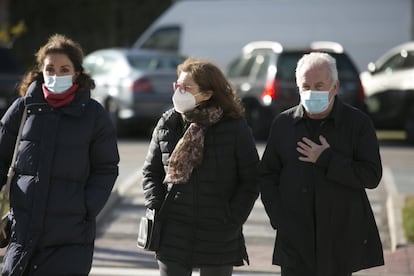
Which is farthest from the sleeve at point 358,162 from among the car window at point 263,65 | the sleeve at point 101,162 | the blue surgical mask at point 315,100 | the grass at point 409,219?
the car window at point 263,65

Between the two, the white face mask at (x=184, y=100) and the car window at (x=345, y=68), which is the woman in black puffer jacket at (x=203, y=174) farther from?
the car window at (x=345, y=68)

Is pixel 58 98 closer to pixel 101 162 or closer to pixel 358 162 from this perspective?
pixel 101 162

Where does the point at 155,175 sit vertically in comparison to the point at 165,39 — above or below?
above

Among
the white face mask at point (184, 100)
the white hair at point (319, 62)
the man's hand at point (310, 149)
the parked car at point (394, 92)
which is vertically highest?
the white hair at point (319, 62)

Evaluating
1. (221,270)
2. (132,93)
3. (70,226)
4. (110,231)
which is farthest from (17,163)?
(132,93)

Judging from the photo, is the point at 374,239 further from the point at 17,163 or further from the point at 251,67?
the point at 251,67

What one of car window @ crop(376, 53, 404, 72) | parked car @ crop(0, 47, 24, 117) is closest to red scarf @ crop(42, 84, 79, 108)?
parked car @ crop(0, 47, 24, 117)

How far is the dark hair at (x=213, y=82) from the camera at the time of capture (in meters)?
5.78

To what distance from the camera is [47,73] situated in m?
5.66

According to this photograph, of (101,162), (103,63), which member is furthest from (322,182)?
(103,63)

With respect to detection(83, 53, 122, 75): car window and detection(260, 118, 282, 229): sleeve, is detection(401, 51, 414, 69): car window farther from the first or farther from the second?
detection(260, 118, 282, 229): sleeve

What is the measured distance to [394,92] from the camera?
18859 mm

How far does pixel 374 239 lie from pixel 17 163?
1.87 meters

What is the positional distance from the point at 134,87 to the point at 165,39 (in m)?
4.79
